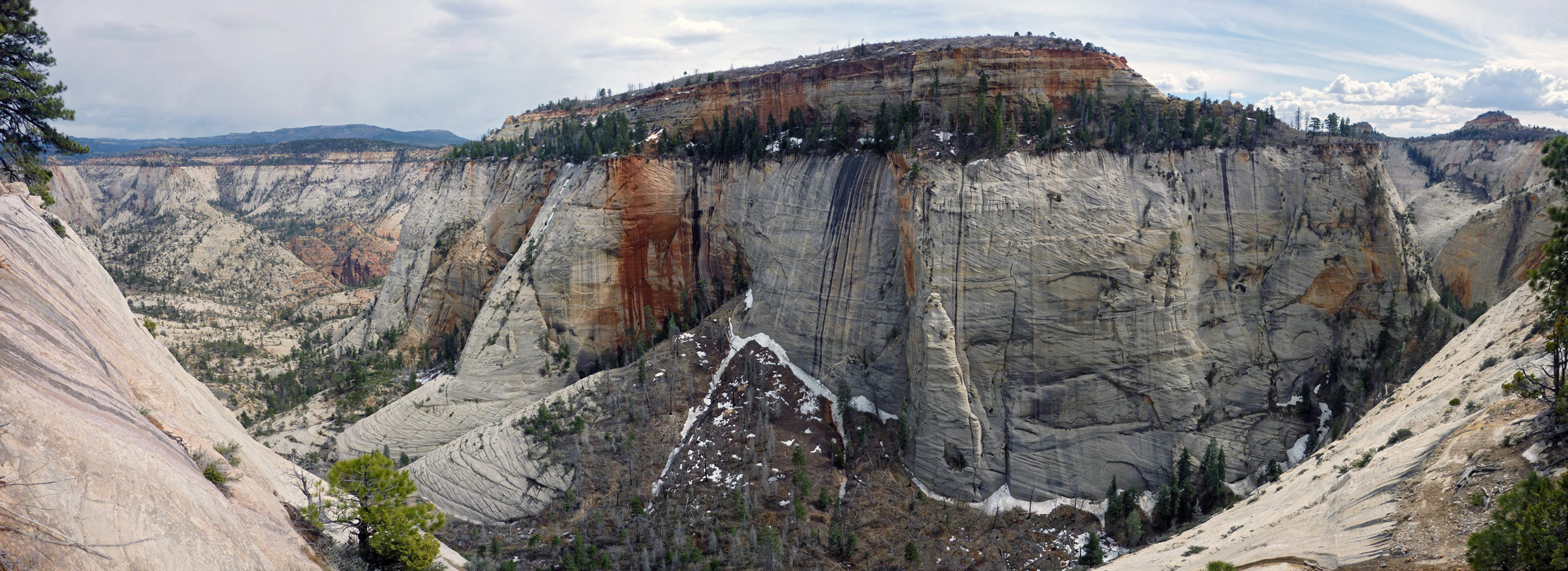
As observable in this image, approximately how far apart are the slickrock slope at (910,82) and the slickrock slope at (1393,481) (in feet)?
85.0

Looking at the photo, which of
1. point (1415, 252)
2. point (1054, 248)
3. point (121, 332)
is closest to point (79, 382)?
point (121, 332)

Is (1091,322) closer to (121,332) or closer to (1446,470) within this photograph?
(1446,470)

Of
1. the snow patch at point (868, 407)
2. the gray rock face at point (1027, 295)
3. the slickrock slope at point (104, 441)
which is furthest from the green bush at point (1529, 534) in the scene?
the snow patch at point (868, 407)

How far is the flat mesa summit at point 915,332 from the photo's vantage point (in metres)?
41.4

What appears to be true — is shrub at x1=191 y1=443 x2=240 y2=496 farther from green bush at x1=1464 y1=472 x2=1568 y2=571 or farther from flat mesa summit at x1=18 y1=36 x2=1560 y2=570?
green bush at x1=1464 y1=472 x2=1568 y2=571

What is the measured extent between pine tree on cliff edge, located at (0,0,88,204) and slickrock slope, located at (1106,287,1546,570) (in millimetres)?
36350

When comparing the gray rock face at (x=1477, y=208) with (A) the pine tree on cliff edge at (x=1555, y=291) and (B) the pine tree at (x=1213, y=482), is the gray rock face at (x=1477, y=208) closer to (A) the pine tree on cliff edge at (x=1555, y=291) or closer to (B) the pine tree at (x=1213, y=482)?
(A) the pine tree on cliff edge at (x=1555, y=291)

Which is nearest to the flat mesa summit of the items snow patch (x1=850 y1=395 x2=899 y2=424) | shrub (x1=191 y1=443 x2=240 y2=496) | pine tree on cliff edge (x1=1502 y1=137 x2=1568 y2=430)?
snow patch (x1=850 y1=395 x2=899 y2=424)

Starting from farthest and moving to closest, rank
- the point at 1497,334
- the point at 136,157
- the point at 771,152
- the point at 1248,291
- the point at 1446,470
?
the point at 136,157
the point at 771,152
the point at 1248,291
the point at 1497,334
the point at 1446,470

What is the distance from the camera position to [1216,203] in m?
47.9

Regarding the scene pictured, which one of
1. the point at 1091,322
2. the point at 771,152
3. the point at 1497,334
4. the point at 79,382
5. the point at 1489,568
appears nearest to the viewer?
the point at 1489,568

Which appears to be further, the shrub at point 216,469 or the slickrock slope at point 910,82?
the slickrock slope at point 910,82

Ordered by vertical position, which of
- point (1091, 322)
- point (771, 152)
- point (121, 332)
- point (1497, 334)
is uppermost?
point (771, 152)

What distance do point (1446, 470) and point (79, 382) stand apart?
30.7 m
